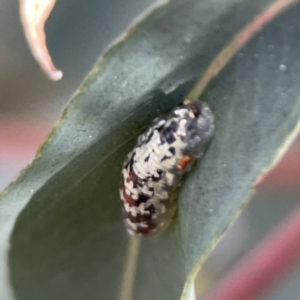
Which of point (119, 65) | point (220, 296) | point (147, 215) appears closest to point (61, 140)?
point (119, 65)

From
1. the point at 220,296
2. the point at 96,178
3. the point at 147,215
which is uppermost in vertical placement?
the point at 96,178

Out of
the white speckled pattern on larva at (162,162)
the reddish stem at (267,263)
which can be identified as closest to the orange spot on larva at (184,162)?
the white speckled pattern on larva at (162,162)

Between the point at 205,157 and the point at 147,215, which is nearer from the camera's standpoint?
the point at 205,157

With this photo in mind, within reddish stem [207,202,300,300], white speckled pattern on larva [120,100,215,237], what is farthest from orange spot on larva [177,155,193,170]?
reddish stem [207,202,300,300]

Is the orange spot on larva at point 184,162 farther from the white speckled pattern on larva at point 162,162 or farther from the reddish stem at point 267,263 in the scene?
the reddish stem at point 267,263

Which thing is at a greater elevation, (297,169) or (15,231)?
(15,231)

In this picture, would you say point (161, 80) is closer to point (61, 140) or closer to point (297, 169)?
point (61, 140)
